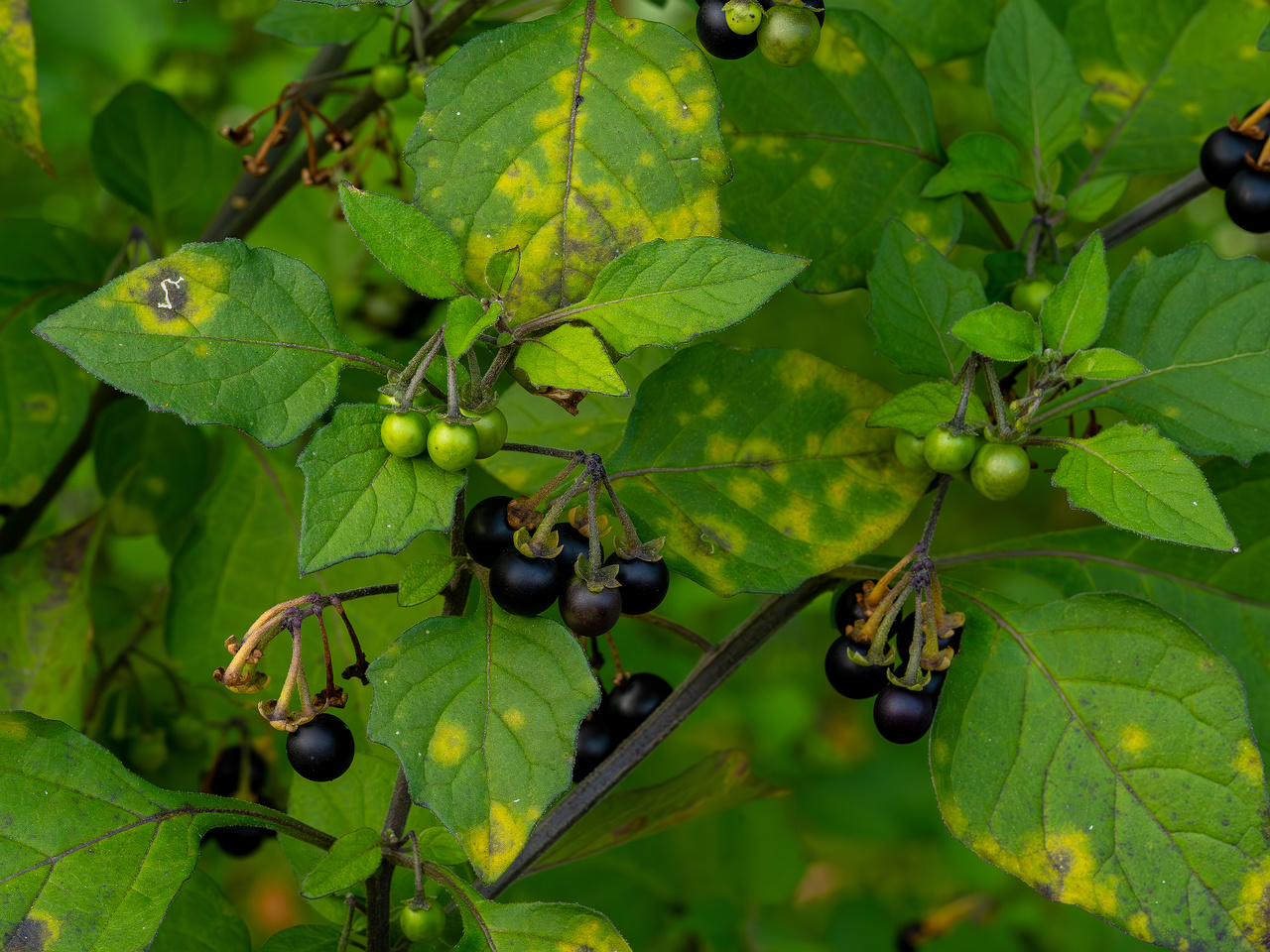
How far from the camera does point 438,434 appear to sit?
103 cm

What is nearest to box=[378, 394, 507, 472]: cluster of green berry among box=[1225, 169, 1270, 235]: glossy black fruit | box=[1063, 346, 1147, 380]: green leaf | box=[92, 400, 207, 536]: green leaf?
box=[1063, 346, 1147, 380]: green leaf

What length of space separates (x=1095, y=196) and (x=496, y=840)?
46.3 inches

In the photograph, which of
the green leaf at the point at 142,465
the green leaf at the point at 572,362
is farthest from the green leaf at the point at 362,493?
the green leaf at the point at 142,465

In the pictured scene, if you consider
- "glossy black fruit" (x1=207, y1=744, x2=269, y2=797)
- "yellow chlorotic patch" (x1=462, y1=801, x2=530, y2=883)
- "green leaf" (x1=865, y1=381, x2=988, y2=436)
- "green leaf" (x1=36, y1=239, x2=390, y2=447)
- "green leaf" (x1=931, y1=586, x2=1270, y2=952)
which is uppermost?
"green leaf" (x1=36, y1=239, x2=390, y2=447)

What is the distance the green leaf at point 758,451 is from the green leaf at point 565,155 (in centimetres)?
25

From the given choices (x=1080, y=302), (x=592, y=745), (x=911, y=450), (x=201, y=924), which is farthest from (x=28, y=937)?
(x=1080, y=302)

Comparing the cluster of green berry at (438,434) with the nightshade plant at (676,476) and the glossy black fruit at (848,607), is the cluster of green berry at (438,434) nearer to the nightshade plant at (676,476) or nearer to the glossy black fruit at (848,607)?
the nightshade plant at (676,476)

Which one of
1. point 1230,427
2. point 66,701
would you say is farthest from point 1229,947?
point 66,701

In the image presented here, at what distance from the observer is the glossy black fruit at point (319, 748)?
1.20m

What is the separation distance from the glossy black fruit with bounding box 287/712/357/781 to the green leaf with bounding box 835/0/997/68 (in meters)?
1.33

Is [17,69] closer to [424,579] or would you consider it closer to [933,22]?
[424,579]

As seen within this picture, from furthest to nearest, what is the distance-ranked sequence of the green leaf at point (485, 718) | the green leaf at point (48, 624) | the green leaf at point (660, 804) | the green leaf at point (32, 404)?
the green leaf at point (32, 404), the green leaf at point (48, 624), the green leaf at point (660, 804), the green leaf at point (485, 718)

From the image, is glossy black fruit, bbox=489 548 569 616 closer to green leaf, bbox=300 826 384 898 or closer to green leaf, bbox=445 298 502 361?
green leaf, bbox=445 298 502 361

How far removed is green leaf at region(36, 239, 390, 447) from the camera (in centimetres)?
103
